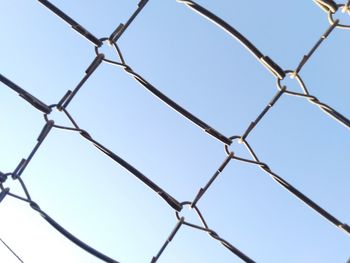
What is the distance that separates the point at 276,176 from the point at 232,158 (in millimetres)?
82

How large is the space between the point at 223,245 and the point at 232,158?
15cm

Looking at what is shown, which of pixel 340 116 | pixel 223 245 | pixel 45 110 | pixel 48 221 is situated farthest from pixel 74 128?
pixel 340 116

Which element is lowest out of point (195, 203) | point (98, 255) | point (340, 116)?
point (98, 255)

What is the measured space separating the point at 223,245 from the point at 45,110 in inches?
12.2

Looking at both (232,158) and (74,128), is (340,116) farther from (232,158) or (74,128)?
(74,128)

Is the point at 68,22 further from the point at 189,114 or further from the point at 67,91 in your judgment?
the point at 189,114

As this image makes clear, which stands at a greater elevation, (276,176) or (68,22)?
(68,22)

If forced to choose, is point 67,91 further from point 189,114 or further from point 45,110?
point 189,114

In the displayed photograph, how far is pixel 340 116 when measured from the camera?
2.31ft

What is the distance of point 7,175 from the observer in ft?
2.10

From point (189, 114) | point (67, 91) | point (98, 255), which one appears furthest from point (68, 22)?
point (98, 255)

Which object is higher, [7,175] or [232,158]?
[232,158]

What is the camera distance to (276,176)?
0.71m

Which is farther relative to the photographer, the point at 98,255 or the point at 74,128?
the point at 74,128
